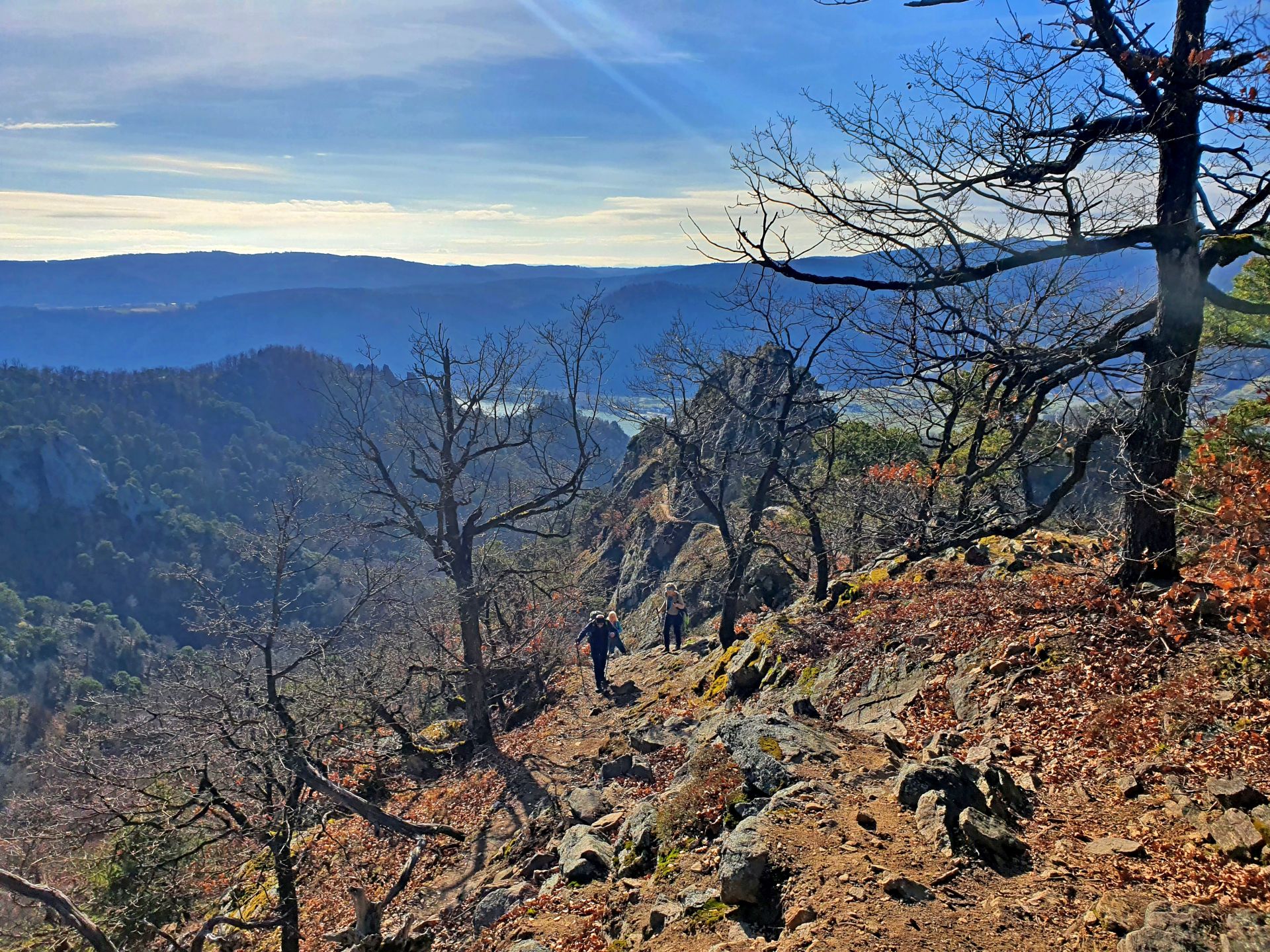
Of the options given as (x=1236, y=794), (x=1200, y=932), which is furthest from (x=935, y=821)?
(x=1236, y=794)

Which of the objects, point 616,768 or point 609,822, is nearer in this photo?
point 609,822

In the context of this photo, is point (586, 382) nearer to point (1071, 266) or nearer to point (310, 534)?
point (310, 534)

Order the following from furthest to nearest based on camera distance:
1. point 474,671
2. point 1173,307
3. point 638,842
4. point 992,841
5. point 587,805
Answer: point 474,671 < point 587,805 < point 638,842 < point 1173,307 < point 992,841

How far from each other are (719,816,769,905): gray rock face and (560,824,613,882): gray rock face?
186 centimetres

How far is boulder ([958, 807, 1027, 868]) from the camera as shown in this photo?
195 inches

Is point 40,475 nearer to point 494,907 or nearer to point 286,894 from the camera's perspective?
point 286,894

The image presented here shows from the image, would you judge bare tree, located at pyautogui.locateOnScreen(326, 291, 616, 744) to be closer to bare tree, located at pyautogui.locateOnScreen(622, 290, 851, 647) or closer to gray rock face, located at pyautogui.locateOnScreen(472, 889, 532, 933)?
bare tree, located at pyautogui.locateOnScreen(622, 290, 851, 647)

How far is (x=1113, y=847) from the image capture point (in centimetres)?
492

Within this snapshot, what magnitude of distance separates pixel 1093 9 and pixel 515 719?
1646 centimetres

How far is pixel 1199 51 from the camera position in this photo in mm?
5457

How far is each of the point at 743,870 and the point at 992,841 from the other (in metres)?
1.71

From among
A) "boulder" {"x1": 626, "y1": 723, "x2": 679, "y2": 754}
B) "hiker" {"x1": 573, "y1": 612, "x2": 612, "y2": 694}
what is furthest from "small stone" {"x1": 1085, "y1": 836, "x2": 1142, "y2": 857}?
"hiker" {"x1": 573, "y1": 612, "x2": 612, "y2": 694}

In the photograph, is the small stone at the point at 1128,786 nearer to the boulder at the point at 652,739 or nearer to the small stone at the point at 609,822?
the small stone at the point at 609,822

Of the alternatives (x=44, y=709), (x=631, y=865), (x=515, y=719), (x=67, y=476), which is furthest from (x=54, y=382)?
(x=631, y=865)
